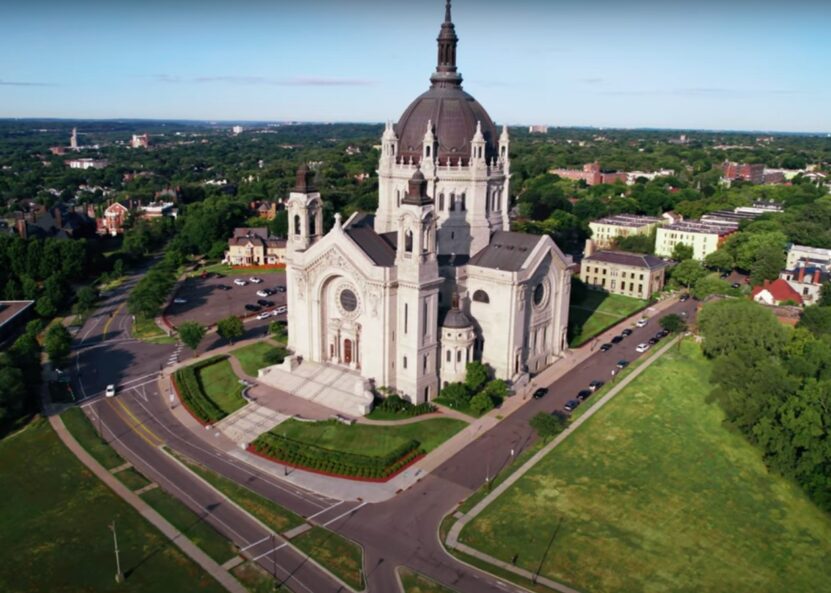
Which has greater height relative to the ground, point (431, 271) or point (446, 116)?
point (446, 116)

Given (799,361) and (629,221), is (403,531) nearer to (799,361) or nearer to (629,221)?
(799,361)

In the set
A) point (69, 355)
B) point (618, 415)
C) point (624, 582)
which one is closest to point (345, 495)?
point (624, 582)

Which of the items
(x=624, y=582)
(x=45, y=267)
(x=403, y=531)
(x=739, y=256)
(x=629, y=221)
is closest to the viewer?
(x=624, y=582)

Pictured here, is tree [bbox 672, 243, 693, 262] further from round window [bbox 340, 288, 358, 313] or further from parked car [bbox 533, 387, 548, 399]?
round window [bbox 340, 288, 358, 313]

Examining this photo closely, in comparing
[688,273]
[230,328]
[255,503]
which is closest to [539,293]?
[230,328]

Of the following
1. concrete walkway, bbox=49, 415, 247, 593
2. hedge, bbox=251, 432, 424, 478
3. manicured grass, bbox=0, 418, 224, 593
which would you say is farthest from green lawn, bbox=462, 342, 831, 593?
manicured grass, bbox=0, 418, 224, 593

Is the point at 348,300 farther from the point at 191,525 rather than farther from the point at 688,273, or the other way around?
the point at 688,273
